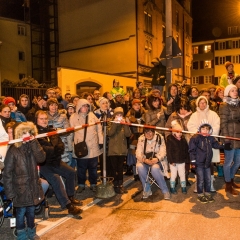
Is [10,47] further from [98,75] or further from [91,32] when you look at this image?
[98,75]

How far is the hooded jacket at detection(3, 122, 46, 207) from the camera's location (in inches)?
181

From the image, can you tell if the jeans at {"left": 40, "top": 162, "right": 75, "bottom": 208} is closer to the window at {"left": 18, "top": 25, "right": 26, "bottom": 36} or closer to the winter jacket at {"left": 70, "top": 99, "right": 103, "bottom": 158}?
the winter jacket at {"left": 70, "top": 99, "right": 103, "bottom": 158}

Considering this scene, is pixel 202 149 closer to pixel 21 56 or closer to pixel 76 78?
pixel 76 78

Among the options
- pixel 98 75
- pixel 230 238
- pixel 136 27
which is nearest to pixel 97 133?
pixel 230 238

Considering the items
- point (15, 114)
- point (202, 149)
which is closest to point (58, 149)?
point (15, 114)

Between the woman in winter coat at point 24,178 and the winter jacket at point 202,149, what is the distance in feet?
10.2

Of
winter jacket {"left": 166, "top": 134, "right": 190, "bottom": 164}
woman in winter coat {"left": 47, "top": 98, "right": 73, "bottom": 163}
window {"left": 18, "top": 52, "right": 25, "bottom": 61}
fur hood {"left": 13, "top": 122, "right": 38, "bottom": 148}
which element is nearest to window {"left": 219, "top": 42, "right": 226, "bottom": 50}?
window {"left": 18, "top": 52, "right": 25, "bottom": 61}

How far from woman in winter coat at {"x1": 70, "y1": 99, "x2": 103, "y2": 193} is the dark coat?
2391 mm

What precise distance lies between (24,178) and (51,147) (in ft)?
4.18

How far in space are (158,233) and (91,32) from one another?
25.1 meters

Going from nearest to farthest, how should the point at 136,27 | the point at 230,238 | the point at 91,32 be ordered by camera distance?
the point at 230,238 < the point at 136,27 < the point at 91,32

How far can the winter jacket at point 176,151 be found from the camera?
6.87 metres

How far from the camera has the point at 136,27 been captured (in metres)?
25.8

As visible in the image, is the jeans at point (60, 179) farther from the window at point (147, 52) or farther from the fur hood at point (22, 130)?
the window at point (147, 52)
